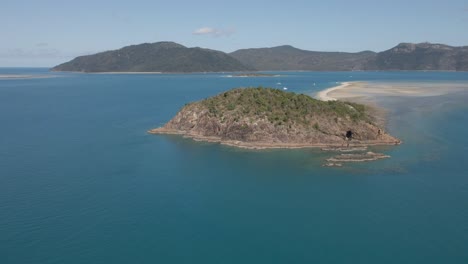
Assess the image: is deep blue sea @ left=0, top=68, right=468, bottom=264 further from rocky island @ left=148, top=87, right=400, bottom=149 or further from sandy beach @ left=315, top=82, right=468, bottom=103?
sandy beach @ left=315, top=82, right=468, bottom=103

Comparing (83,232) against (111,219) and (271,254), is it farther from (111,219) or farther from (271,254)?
(271,254)

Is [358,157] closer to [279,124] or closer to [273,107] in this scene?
[279,124]

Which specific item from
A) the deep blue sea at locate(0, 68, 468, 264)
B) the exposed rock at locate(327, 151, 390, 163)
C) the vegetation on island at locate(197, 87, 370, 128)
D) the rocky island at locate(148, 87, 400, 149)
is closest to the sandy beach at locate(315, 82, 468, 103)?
Answer: the vegetation on island at locate(197, 87, 370, 128)

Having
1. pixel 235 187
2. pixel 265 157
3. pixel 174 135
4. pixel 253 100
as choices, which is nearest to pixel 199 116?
pixel 174 135

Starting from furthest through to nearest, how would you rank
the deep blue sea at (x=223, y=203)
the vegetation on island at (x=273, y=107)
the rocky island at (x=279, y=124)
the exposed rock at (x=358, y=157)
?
the vegetation on island at (x=273, y=107) → the rocky island at (x=279, y=124) → the exposed rock at (x=358, y=157) → the deep blue sea at (x=223, y=203)

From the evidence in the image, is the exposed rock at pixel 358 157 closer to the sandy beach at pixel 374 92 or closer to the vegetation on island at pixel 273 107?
the vegetation on island at pixel 273 107

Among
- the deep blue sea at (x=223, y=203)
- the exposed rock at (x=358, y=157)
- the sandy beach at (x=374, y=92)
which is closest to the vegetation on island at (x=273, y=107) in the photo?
the deep blue sea at (x=223, y=203)
